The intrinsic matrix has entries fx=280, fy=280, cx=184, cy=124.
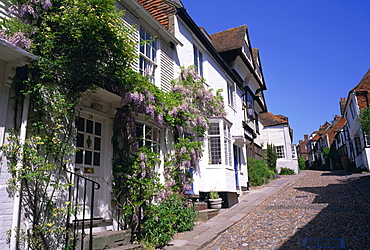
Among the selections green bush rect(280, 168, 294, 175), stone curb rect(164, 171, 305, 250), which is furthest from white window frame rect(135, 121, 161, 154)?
green bush rect(280, 168, 294, 175)

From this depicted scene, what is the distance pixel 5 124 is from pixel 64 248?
7.47 feet

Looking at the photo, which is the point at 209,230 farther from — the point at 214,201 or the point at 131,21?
the point at 131,21

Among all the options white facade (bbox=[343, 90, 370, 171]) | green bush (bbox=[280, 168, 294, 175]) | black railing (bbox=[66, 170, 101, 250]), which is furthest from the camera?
green bush (bbox=[280, 168, 294, 175])

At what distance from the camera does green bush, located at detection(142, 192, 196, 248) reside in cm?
607

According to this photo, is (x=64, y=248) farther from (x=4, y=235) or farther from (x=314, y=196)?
(x=314, y=196)

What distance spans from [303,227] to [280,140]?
28.5 metres

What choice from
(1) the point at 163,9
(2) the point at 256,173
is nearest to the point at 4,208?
(1) the point at 163,9

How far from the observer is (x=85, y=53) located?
554 centimetres

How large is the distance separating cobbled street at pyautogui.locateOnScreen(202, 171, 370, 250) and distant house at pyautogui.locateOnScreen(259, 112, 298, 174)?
2335 cm

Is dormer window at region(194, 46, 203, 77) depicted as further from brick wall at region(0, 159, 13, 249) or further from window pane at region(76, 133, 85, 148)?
brick wall at region(0, 159, 13, 249)

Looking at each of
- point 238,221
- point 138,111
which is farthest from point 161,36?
point 238,221

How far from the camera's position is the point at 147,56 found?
29.8 ft

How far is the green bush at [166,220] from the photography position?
6072mm

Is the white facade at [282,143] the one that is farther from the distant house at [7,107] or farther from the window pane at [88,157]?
the distant house at [7,107]
